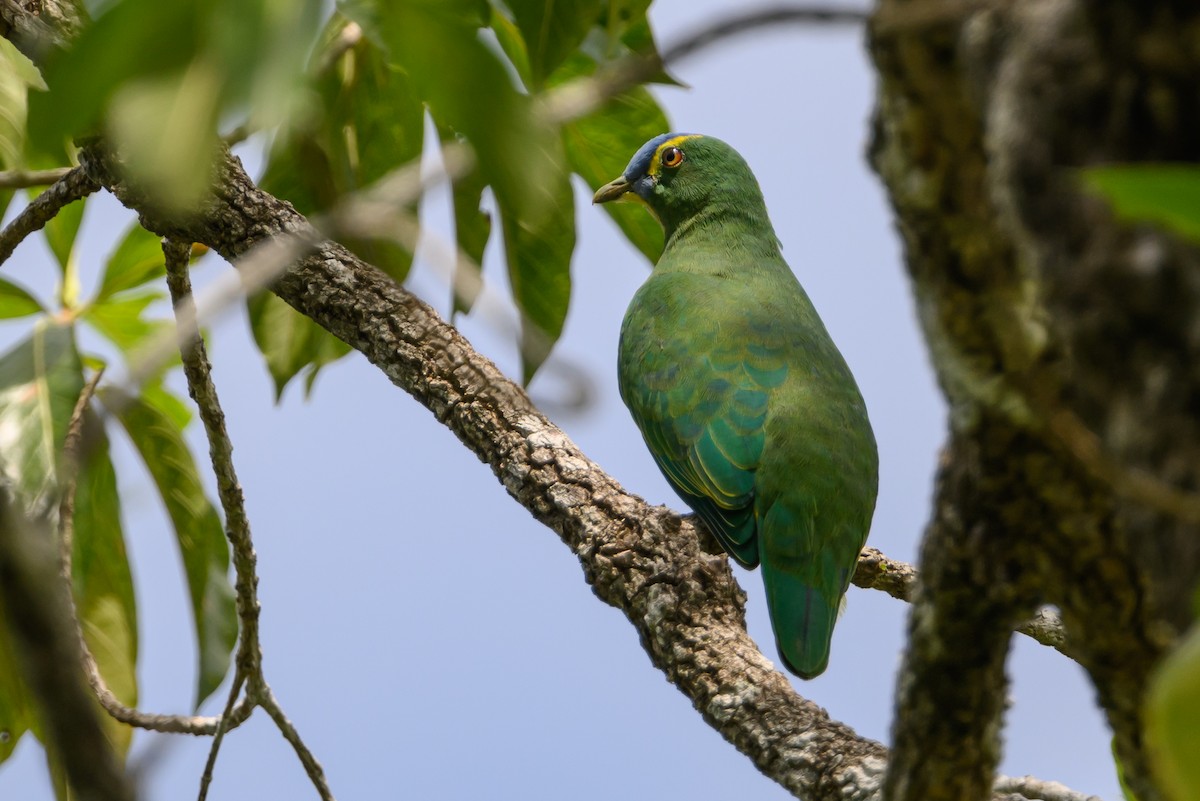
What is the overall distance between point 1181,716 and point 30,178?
3143 mm

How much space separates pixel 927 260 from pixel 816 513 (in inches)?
97.1

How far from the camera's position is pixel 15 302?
3816 millimetres

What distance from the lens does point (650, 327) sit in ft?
14.2

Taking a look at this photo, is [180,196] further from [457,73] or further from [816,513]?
[816,513]

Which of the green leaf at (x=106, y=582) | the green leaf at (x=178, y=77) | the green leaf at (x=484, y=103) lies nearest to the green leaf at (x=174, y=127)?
the green leaf at (x=178, y=77)

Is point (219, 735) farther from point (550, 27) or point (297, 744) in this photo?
point (550, 27)

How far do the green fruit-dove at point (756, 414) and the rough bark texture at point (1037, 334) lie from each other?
78.6 inches

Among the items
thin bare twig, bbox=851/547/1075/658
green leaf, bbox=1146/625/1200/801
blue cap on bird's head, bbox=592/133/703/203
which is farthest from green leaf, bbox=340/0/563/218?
blue cap on bird's head, bbox=592/133/703/203

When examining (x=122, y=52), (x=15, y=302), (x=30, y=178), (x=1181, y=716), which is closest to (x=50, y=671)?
(x=122, y=52)

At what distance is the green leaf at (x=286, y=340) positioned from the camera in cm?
371

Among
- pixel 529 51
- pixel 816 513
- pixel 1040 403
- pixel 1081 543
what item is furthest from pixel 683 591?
pixel 1040 403

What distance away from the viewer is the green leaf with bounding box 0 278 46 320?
3754 mm

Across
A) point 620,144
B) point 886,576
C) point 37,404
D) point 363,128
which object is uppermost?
point 620,144

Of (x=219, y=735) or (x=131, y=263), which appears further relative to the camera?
(x=131, y=263)
